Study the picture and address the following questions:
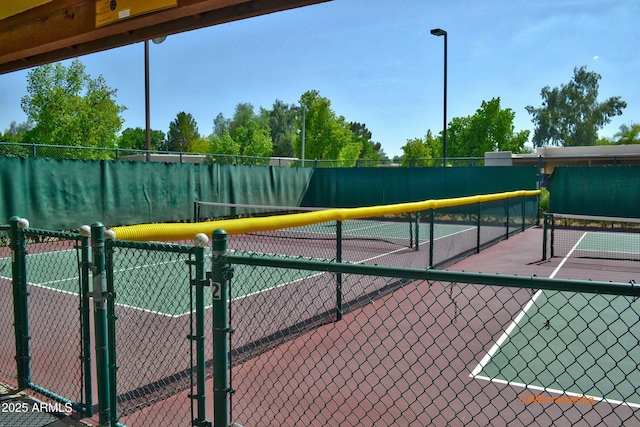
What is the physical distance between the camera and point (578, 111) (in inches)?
2987

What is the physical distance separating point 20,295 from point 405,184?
20830mm

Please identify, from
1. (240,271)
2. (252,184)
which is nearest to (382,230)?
(252,184)

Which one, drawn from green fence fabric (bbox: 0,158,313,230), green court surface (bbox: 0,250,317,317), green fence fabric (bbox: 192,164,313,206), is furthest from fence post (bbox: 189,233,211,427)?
green fence fabric (bbox: 192,164,313,206)

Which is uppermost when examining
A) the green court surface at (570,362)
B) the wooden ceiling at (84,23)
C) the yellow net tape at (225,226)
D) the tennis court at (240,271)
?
the wooden ceiling at (84,23)

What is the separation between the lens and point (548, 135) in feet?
261

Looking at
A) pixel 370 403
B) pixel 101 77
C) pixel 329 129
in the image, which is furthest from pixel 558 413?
pixel 329 129

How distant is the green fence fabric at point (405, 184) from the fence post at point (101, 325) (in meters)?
20.6

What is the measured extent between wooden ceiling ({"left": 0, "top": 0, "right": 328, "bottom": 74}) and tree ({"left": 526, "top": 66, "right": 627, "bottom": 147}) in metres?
80.8

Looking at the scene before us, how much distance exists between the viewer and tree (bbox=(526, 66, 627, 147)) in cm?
7500

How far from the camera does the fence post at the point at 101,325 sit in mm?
3484

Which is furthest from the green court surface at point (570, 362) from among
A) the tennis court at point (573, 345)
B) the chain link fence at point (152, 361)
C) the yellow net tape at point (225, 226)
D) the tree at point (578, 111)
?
the tree at point (578, 111)

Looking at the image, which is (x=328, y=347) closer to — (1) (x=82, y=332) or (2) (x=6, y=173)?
(1) (x=82, y=332)

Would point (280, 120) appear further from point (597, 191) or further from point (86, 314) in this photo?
point (86, 314)

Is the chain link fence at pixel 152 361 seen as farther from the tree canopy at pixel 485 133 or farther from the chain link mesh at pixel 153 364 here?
the tree canopy at pixel 485 133
